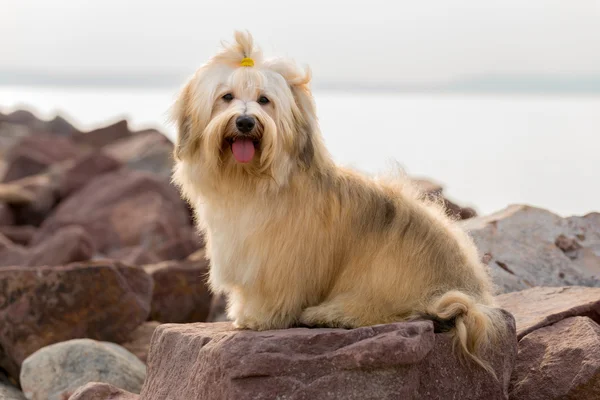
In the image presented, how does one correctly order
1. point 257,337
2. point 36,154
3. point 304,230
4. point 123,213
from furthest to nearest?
point 36,154
point 123,213
point 304,230
point 257,337

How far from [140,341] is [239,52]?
4473mm

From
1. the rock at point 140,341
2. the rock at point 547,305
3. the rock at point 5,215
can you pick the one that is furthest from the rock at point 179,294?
the rock at point 5,215

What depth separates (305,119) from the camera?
20.0ft

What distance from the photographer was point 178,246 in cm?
1523

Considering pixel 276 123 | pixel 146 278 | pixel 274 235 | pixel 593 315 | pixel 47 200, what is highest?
pixel 276 123

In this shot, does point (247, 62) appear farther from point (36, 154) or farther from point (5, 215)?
point (36, 154)

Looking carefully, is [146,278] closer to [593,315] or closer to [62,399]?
[62,399]

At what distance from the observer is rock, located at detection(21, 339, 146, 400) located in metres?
8.23

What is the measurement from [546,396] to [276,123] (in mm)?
2825

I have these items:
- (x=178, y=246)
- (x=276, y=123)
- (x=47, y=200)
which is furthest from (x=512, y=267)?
(x=47, y=200)

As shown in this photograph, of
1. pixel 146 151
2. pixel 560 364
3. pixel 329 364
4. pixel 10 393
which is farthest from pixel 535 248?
pixel 146 151

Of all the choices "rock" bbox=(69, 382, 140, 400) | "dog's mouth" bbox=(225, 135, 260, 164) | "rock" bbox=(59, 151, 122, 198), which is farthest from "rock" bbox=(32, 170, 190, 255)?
"dog's mouth" bbox=(225, 135, 260, 164)

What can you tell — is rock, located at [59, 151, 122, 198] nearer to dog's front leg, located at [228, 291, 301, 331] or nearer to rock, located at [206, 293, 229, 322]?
rock, located at [206, 293, 229, 322]

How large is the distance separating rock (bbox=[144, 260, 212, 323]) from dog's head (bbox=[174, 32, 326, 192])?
197 inches
